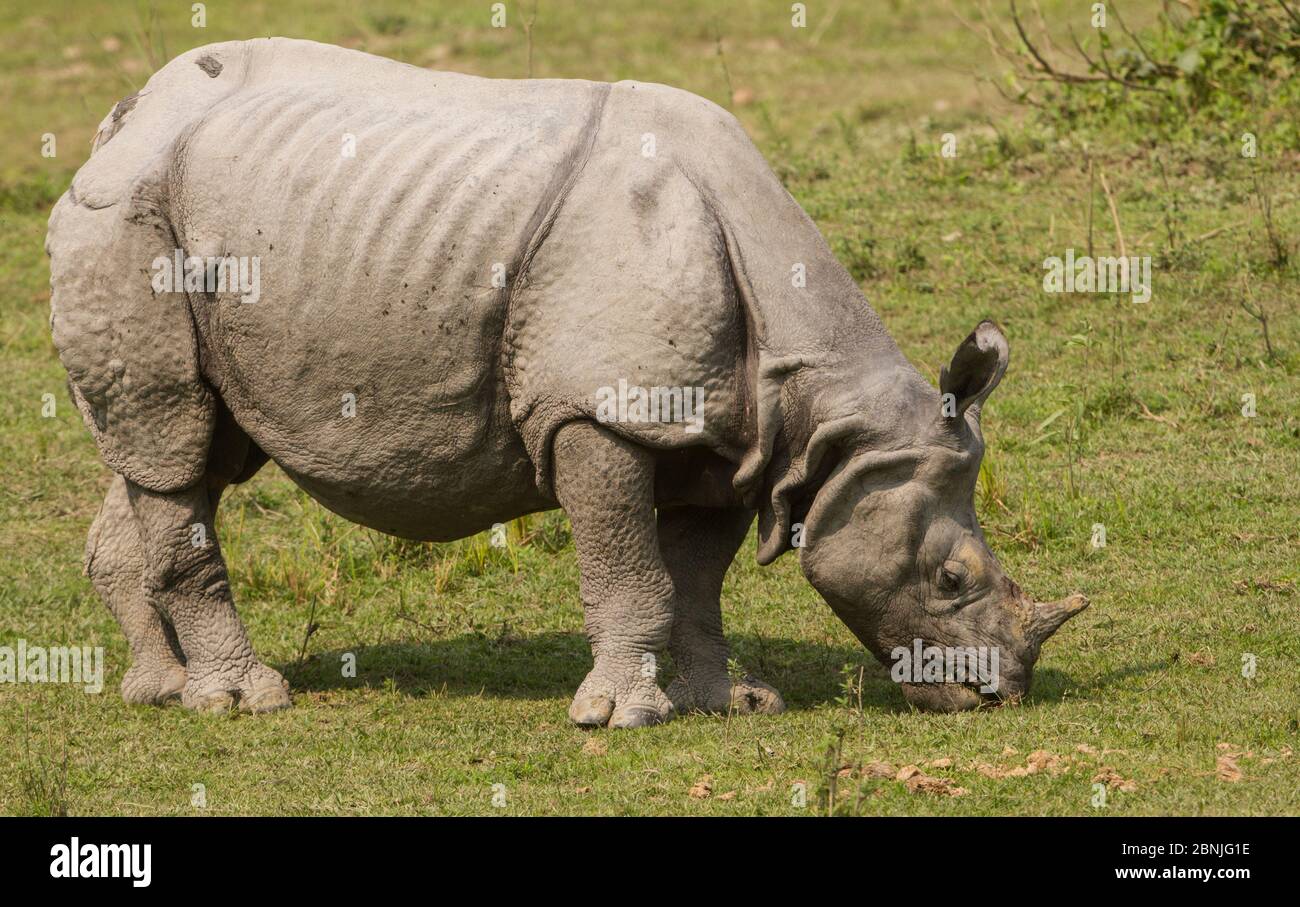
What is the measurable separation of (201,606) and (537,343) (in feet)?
6.88

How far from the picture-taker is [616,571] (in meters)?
7.93

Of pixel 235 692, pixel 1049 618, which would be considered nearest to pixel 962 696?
pixel 1049 618

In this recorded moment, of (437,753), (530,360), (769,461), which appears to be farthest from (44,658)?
(769,461)

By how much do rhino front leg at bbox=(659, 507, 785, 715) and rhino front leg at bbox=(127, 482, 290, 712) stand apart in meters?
1.77

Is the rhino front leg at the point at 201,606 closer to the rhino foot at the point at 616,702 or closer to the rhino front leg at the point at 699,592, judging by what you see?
the rhino foot at the point at 616,702

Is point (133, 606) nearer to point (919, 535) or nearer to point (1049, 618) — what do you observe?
point (919, 535)

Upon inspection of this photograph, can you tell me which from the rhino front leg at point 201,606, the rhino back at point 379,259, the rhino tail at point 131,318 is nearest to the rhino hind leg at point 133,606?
the rhino front leg at point 201,606

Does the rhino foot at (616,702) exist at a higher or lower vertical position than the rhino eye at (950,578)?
lower

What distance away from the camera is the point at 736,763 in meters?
7.54

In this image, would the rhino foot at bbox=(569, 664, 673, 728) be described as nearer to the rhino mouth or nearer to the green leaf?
the rhino mouth

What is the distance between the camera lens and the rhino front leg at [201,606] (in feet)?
28.2

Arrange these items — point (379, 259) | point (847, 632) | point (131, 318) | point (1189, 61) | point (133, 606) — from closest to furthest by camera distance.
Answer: point (379, 259)
point (131, 318)
point (133, 606)
point (847, 632)
point (1189, 61)

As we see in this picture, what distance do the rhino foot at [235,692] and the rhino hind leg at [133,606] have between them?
215 mm

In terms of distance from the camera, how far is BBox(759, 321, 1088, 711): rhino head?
7840mm
